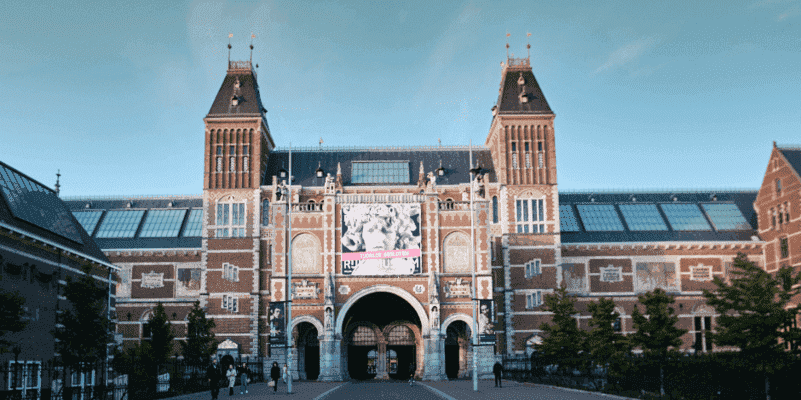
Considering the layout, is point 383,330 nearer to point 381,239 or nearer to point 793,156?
point 381,239

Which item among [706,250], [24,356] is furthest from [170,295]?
[706,250]

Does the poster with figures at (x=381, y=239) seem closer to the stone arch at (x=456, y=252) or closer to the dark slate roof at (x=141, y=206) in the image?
the stone arch at (x=456, y=252)

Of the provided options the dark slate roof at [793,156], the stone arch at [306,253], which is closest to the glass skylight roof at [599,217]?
the dark slate roof at [793,156]

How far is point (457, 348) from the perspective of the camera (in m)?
56.2

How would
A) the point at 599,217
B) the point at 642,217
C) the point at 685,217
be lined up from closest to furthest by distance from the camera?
1. the point at 599,217
2. the point at 685,217
3. the point at 642,217

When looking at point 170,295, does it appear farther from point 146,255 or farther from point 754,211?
point 754,211

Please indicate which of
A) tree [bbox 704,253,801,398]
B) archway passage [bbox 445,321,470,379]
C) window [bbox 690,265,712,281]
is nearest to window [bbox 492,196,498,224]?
archway passage [bbox 445,321,470,379]

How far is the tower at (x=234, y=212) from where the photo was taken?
57.2 metres

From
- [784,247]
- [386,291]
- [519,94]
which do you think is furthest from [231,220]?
[784,247]

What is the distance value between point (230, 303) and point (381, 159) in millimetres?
18942

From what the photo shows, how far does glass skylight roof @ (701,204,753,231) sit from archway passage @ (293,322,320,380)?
1529 inches

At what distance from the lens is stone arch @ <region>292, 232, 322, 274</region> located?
171 ft

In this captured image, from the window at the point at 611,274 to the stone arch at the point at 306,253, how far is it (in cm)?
2557

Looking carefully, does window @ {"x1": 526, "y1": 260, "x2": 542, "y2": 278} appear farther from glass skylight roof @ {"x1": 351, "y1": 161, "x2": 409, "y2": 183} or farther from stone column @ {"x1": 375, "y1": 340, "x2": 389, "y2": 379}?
stone column @ {"x1": 375, "y1": 340, "x2": 389, "y2": 379}
